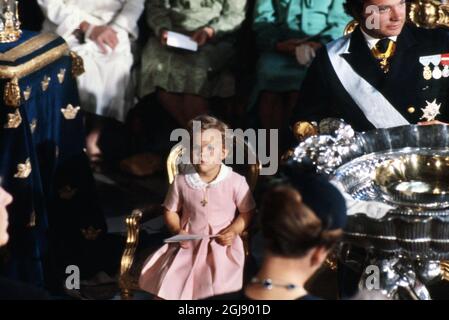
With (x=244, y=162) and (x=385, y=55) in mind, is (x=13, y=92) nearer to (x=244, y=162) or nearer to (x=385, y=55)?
(x=244, y=162)

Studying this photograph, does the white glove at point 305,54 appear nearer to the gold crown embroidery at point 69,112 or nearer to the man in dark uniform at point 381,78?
the man in dark uniform at point 381,78

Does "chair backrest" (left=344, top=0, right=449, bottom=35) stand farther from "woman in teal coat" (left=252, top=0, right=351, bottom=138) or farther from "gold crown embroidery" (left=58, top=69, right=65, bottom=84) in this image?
"gold crown embroidery" (left=58, top=69, right=65, bottom=84)

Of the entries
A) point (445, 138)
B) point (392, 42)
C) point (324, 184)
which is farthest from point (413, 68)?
point (324, 184)

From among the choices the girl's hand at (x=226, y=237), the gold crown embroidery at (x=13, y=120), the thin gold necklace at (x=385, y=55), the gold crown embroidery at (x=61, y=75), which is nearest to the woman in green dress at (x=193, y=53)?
the gold crown embroidery at (x=61, y=75)

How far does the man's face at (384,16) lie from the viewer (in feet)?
17.1

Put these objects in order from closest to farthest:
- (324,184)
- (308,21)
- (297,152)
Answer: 1. (324,184)
2. (297,152)
3. (308,21)

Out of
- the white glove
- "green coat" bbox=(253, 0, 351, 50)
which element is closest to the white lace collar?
the white glove

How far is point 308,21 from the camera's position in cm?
661

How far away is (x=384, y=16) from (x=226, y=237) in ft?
3.91

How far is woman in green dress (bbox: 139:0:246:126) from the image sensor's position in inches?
266

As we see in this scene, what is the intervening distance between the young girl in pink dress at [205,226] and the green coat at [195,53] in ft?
5.98
